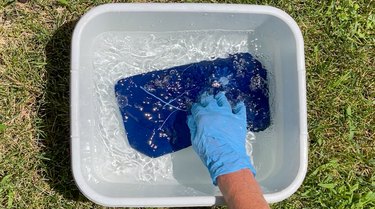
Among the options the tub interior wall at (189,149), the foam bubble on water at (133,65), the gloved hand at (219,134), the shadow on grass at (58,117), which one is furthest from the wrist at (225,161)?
the shadow on grass at (58,117)

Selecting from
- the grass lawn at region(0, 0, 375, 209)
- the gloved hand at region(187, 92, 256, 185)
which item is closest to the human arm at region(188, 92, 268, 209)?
the gloved hand at region(187, 92, 256, 185)

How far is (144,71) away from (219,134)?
15.8 inches

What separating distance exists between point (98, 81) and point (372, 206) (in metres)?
1.11

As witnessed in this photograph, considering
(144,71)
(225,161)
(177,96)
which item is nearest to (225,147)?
(225,161)

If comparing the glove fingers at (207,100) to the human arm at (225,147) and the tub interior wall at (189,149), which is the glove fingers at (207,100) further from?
the tub interior wall at (189,149)

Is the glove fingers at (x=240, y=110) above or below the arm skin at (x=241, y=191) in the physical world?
above

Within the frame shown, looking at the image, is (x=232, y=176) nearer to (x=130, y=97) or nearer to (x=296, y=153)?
(x=296, y=153)

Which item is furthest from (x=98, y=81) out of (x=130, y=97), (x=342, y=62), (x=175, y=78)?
(x=342, y=62)

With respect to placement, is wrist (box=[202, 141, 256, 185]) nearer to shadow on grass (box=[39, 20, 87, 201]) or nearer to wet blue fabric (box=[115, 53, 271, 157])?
wet blue fabric (box=[115, 53, 271, 157])

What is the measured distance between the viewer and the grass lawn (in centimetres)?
216

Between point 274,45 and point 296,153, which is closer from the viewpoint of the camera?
point 296,153

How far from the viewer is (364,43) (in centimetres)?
233

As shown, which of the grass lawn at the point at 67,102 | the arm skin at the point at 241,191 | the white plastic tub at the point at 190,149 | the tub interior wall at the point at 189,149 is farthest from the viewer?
the grass lawn at the point at 67,102

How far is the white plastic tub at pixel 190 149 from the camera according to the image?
193cm
